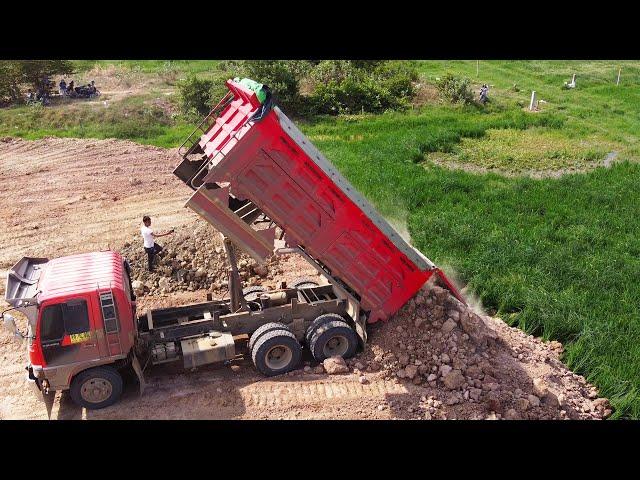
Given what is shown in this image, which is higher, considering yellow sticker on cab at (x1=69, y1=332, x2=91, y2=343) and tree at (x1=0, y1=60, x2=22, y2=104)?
tree at (x1=0, y1=60, x2=22, y2=104)

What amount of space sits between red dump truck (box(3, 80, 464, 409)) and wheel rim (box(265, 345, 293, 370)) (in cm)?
2

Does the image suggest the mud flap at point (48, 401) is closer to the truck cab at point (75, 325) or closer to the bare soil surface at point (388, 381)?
the truck cab at point (75, 325)

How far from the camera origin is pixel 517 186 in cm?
1712

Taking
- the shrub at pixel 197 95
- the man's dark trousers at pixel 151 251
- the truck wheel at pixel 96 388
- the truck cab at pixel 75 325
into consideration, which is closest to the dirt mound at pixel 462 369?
the truck wheel at pixel 96 388

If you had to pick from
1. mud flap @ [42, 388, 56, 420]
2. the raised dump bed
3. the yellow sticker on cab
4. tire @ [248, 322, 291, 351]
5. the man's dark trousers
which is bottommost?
mud flap @ [42, 388, 56, 420]

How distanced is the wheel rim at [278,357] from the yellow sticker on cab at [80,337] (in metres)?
2.64

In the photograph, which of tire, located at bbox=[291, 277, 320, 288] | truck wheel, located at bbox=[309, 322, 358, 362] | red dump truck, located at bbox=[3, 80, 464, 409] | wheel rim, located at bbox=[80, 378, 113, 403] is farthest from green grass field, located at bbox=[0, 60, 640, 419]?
wheel rim, located at bbox=[80, 378, 113, 403]

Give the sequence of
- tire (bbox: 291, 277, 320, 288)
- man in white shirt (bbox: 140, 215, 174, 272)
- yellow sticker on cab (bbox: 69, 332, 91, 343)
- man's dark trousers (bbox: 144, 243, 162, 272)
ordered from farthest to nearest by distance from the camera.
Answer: man's dark trousers (bbox: 144, 243, 162, 272), man in white shirt (bbox: 140, 215, 174, 272), tire (bbox: 291, 277, 320, 288), yellow sticker on cab (bbox: 69, 332, 91, 343)

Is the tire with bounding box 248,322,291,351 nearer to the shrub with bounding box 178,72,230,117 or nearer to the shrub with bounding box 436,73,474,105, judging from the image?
the shrub with bounding box 178,72,230,117

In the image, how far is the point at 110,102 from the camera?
1005 inches

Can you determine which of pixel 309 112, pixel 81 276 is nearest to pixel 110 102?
pixel 309 112

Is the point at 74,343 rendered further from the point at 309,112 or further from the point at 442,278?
the point at 309,112

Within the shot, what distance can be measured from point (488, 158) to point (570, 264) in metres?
9.56

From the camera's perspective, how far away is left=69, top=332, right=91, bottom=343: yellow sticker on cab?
7.88 metres
